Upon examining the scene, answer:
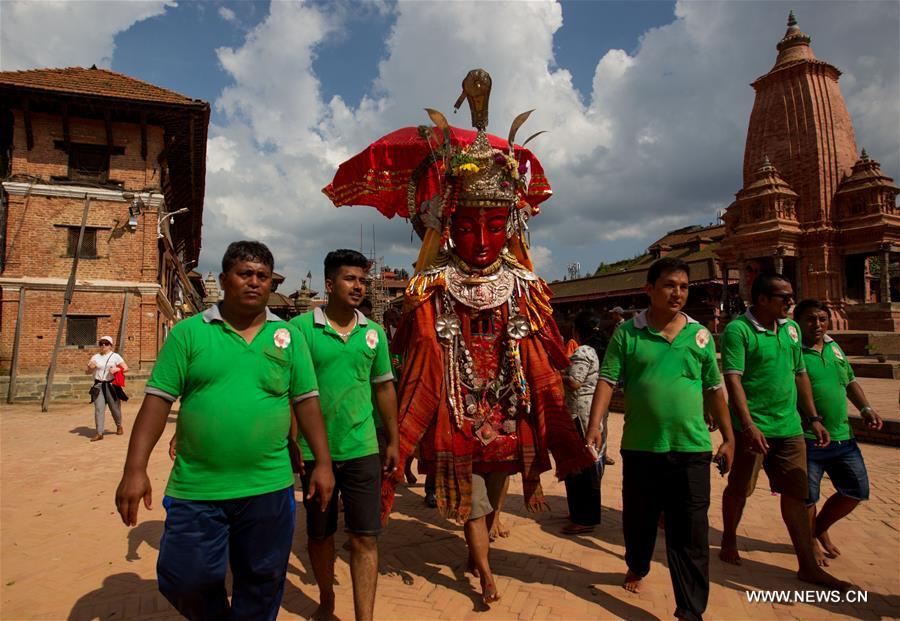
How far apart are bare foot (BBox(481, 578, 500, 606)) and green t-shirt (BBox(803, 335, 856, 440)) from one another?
251 cm

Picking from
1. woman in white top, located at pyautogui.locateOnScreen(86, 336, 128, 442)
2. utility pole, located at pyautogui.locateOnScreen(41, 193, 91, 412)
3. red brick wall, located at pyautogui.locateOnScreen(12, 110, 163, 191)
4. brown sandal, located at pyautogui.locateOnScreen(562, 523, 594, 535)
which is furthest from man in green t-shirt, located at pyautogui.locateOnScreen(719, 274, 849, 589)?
red brick wall, located at pyautogui.locateOnScreen(12, 110, 163, 191)

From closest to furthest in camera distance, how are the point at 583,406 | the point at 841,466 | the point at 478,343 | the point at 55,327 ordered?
the point at 841,466 < the point at 478,343 < the point at 583,406 < the point at 55,327

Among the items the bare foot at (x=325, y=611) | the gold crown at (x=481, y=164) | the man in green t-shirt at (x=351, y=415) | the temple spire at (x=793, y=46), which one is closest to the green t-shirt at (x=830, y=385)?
the gold crown at (x=481, y=164)

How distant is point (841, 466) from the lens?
12.1 feet

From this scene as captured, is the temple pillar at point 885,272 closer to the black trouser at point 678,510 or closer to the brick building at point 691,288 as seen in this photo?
the brick building at point 691,288

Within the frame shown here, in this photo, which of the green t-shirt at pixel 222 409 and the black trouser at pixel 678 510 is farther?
the black trouser at pixel 678 510

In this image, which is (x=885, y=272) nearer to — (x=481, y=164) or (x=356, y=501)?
(x=481, y=164)

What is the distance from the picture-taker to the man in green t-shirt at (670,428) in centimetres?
297

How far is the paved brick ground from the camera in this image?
3.21 meters

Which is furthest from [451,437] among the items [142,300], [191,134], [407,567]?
[191,134]

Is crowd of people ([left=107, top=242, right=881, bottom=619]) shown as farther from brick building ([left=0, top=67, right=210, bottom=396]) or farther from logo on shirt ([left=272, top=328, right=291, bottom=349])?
brick building ([left=0, top=67, right=210, bottom=396])

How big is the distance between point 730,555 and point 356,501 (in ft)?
9.45

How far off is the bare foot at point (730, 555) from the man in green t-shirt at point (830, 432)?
553mm

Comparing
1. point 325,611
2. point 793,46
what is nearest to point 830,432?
point 325,611
